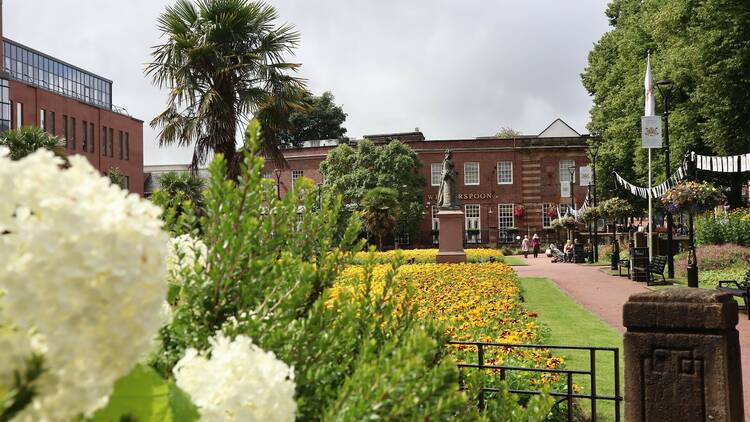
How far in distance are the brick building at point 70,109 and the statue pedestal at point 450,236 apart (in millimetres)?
26888

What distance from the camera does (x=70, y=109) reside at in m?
48.6

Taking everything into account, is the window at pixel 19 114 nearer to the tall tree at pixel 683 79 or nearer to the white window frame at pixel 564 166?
the tall tree at pixel 683 79

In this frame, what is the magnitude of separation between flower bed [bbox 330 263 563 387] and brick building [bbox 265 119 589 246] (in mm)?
34799

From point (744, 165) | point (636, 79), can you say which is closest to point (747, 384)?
point (744, 165)

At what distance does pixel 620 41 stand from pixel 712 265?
57.9 feet

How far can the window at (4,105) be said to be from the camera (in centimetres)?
3956

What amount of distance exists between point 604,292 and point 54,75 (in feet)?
154

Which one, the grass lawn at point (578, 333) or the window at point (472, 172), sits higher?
the window at point (472, 172)

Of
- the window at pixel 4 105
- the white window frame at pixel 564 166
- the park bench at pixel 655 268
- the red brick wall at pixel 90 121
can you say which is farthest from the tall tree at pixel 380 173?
the park bench at pixel 655 268

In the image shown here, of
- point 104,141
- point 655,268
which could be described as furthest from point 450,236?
point 104,141

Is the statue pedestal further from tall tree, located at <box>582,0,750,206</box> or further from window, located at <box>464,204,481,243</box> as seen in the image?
window, located at <box>464,204,481,243</box>

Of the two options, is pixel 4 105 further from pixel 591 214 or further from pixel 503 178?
pixel 503 178

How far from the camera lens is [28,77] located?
163ft

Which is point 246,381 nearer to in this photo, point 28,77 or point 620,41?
point 620,41
